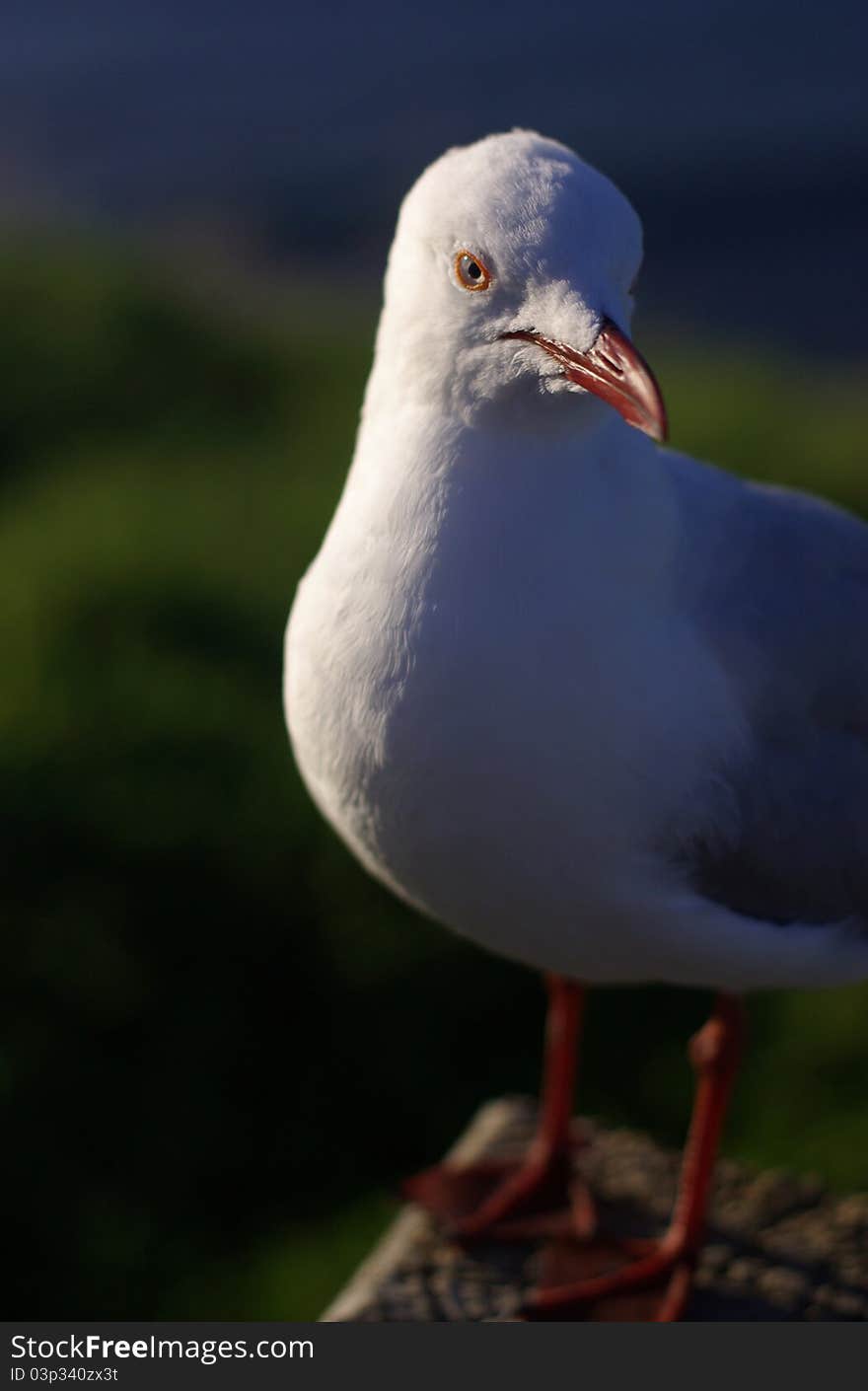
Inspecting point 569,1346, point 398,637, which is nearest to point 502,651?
point 398,637

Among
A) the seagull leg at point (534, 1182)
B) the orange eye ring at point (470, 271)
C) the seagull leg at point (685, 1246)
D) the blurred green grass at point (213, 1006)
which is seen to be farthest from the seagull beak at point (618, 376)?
the blurred green grass at point (213, 1006)

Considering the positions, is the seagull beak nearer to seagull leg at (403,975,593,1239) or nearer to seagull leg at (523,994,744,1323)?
seagull leg at (523,994,744,1323)

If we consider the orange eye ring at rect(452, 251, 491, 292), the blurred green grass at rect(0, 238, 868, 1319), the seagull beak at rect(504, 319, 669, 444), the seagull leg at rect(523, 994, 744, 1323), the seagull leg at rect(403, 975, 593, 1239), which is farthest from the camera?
the blurred green grass at rect(0, 238, 868, 1319)

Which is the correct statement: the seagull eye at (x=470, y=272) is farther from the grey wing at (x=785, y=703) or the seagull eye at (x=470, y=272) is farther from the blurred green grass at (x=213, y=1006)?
the blurred green grass at (x=213, y=1006)

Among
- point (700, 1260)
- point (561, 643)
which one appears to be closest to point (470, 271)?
point (561, 643)

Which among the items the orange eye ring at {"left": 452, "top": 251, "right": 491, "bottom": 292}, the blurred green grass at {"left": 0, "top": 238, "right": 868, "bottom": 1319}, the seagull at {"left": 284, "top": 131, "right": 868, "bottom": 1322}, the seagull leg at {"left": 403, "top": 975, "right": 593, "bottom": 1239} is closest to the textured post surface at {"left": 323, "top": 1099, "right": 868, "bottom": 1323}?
the seagull leg at {"left": 403, "top": 975, "right": 593, "bottom": 1239}

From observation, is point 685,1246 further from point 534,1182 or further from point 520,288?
point 520,288

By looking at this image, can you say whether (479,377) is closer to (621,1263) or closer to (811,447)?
(621,1263)
